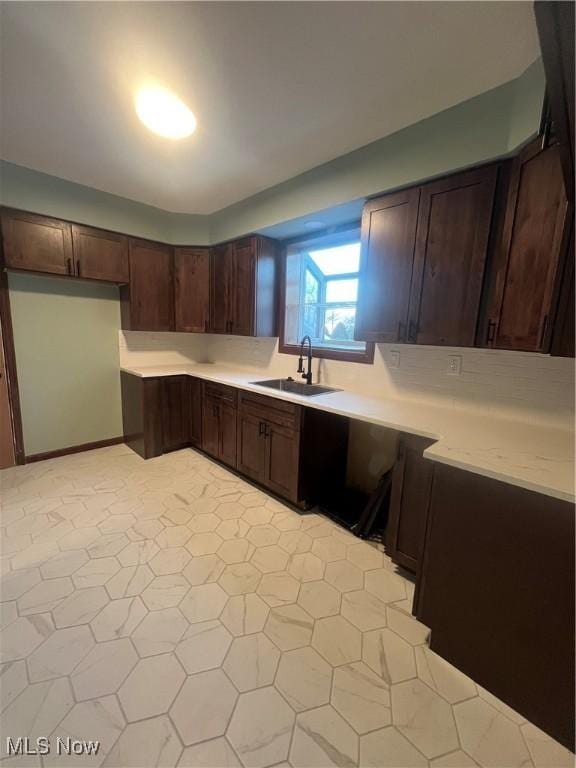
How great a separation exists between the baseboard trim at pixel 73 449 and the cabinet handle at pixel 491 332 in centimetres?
372

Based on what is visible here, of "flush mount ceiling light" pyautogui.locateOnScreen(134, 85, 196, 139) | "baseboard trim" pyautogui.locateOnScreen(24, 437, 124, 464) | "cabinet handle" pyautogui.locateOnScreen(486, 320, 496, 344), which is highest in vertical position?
"flush mount ceiling light" pyautogui.locateOnScreen(134, 85, 196, 139)

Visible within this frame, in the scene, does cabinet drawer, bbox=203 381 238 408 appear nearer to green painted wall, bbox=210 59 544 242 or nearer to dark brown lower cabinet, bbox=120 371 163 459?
dark brown lower cabinet, bbox=120 371 163 459

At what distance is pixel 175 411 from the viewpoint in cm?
Result: 331

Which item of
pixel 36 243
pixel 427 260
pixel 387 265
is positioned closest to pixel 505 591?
pixel 427 260

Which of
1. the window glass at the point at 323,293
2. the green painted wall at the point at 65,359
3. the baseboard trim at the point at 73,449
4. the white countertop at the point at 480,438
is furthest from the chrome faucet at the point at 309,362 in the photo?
the baseboard trim at the point at 73,449

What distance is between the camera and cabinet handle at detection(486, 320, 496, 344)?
5.13 feet

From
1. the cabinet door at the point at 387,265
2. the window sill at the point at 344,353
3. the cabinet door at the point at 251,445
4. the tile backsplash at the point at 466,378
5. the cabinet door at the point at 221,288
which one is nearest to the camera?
the tile backsplash at the point at 466,378

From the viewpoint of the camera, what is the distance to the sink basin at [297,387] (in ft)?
8.43

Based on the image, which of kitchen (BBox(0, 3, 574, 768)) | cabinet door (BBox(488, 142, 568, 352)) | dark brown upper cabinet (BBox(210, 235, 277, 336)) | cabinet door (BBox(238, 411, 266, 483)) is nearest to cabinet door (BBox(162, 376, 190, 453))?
kitchen (BBox(0, 3, 574, 768))

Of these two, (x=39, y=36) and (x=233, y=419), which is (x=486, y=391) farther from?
(x=39, y=36)

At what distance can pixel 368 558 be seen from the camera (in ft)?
6.30

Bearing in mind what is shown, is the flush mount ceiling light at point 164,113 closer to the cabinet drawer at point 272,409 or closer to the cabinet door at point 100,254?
the cabinet door at point 100,254

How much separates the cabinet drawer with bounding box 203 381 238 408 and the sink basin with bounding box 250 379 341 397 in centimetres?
22

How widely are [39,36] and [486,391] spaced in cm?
285
